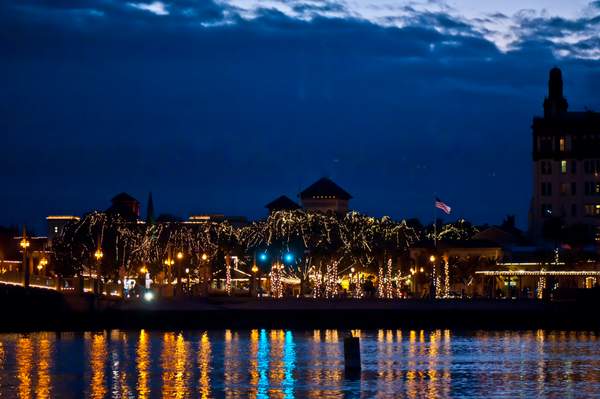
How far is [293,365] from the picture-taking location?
2721 inches

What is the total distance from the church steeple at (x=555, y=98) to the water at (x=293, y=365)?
82849 millimetres

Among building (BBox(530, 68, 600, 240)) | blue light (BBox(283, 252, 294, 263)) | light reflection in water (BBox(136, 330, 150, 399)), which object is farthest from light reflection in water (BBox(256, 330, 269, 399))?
building (BBox(530, 68, 600, 240))

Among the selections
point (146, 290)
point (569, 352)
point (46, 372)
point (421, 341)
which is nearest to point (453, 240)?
point (146, 290)

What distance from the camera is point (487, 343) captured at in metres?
87.2

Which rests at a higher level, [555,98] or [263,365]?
[555,98]

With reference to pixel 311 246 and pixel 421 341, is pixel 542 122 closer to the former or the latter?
pixel 311 246

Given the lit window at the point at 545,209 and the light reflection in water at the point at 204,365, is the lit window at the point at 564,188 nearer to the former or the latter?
the lit window at the point at 545,209

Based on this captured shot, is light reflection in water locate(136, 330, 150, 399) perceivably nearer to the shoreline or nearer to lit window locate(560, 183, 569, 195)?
the shoreline

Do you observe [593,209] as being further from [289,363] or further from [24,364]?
[24,364]

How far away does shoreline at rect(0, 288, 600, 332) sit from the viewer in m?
103

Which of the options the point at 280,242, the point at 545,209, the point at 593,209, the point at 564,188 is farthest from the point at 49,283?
the point at 593,209

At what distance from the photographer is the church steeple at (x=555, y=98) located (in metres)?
177

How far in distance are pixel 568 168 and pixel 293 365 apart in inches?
4384

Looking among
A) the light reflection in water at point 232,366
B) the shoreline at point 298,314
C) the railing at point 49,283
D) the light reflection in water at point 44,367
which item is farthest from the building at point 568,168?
the light reflection in water at point 44,367
